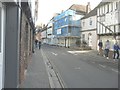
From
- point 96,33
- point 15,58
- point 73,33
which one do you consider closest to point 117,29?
point 96,33

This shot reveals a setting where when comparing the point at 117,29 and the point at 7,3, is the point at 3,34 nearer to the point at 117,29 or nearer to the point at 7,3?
the point at 7,3

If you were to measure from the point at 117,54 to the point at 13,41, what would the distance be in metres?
20.0

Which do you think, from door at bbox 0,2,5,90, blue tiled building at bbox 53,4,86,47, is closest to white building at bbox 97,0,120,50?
blue tiled building at bbox 53,4,86,47

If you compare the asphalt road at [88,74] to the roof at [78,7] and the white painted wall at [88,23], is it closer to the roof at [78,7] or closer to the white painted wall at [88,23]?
the white painted wall at [88,23]

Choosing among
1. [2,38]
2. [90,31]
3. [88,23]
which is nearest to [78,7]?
[88,23]

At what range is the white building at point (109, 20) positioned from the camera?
Answer: 1536 inches

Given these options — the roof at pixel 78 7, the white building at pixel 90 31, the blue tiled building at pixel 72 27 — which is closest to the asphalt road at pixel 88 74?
the white building at pixel 90 31

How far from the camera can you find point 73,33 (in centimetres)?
6488

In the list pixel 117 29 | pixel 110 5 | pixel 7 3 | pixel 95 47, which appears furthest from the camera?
pixel 95 47

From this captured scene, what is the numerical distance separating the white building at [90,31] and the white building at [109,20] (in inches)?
102

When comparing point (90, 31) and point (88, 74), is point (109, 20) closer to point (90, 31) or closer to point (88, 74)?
point (90, 31)

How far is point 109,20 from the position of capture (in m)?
42.1

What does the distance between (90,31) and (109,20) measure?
10.5 meters

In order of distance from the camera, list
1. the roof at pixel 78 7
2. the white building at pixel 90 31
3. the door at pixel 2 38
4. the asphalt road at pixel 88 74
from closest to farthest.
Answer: the door at pixel 2 38 < the asphalt road at pixel 88 74 < the white building at pixel 90 31 < the roof at pixel 78 7
